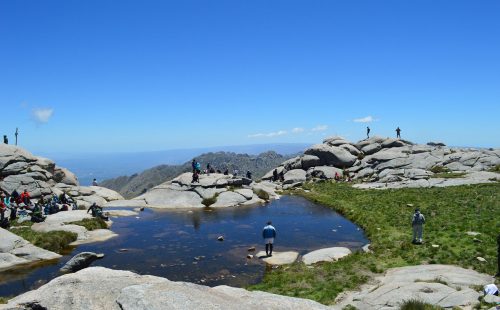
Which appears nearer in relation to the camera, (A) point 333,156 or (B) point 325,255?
(B) point 325,255

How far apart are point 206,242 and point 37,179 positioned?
36210 mm

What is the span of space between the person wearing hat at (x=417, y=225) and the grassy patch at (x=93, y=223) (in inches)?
1260

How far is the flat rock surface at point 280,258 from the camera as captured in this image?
30.9 m

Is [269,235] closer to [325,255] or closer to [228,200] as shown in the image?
[325,255]

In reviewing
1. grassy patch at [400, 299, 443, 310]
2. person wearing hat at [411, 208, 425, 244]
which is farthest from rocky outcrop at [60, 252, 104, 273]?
person wearing hat at [411, 208, 425, 244]

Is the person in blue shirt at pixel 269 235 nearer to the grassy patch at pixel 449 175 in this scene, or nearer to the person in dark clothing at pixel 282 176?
the grassy patch at pixel 449 175

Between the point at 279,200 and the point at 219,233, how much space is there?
76.8 feet

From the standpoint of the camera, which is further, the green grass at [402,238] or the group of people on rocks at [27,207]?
the group of people on rocks at [27,207]

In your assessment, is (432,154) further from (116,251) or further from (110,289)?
(110,289)

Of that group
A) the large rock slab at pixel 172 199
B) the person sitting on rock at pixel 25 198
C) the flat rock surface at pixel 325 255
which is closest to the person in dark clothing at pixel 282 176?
the large rock slab at pixel 172 199

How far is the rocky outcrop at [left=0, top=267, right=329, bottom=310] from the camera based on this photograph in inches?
461

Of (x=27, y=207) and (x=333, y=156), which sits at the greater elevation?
(x=333, y=156)

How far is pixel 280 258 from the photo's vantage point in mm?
31656

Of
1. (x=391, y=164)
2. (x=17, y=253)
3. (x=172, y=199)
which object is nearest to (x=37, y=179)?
(x=172, y=199)
